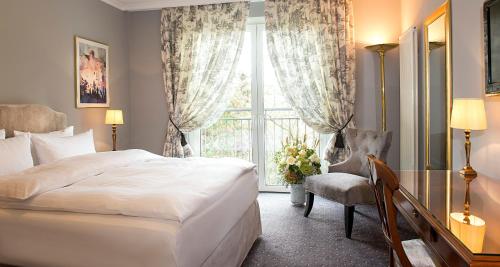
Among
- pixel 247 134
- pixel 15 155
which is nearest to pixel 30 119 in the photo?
pixel 15 155

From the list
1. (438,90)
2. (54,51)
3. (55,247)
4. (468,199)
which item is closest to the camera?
(468,199)

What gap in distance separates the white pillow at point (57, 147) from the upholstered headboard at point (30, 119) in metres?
0.20

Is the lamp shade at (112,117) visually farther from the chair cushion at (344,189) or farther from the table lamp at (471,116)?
the table lamp at (471,116)

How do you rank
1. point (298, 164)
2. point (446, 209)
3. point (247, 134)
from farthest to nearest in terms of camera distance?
point (247, 134)
point (298, 164)
point (446, 209)

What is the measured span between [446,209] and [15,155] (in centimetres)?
293

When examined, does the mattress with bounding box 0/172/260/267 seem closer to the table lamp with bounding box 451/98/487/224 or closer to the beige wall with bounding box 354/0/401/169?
the table lamp with bounding box 451/98/487/224

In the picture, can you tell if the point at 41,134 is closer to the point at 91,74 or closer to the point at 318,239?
the point at 91,74

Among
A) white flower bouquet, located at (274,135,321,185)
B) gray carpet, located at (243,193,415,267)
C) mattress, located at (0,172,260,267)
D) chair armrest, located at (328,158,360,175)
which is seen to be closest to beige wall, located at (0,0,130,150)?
mattress, located at (0,172,260,267)

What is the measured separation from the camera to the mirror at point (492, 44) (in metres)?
2.11

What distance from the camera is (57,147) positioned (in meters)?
3.19

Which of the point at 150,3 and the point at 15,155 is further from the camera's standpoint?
the point at 150,3

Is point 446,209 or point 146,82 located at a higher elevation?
point 146,82

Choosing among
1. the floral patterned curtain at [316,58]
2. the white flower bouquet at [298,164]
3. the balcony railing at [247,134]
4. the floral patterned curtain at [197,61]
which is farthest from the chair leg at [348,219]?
the floral patterned curtain at [197,61]

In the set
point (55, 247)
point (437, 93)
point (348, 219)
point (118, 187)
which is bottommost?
point (348, 219)
